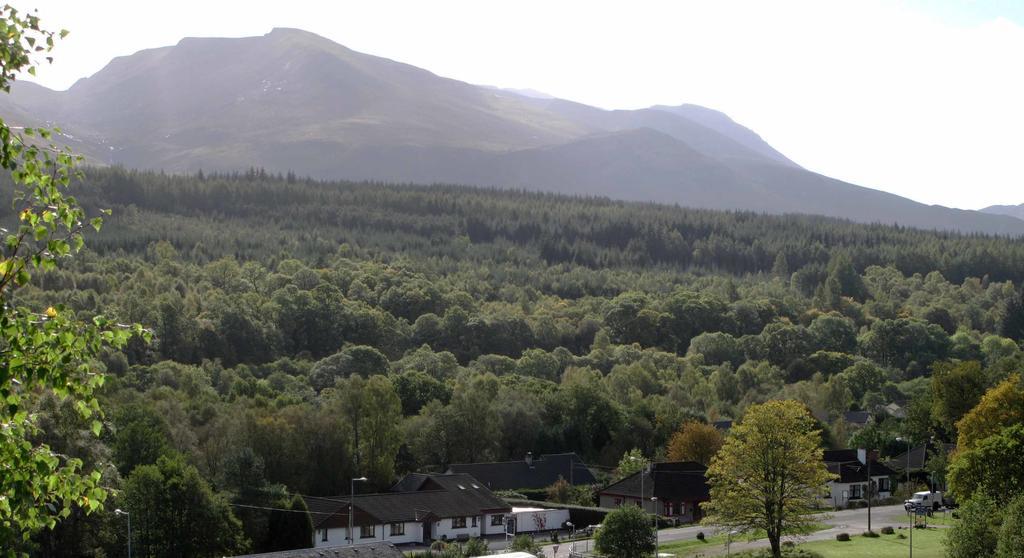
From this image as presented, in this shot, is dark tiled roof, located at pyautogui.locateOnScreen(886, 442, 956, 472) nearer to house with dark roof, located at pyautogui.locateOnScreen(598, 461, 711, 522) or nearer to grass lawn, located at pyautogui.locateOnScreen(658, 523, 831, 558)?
house with dark roof, located at pyautogui.locateOnScreen(598, 461, 711, 522)

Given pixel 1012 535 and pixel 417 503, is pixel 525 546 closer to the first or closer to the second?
pixel 417 503

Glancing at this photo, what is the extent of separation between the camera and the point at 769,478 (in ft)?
177

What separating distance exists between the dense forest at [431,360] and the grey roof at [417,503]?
256 centimetres

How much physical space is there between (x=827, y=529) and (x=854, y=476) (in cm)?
1784

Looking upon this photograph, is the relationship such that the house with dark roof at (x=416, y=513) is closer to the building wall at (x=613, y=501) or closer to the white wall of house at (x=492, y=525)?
the white wall of house at (x=492, y=525)

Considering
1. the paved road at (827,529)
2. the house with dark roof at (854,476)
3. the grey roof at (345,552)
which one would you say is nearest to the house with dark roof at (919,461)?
the house with dark roof at (854,476)

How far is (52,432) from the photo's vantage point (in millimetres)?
49781

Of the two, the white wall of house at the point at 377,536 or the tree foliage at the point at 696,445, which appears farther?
the tree foliage at the point at 696,445

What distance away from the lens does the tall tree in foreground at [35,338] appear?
32.9ft

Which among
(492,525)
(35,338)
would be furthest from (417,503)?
(35,338)

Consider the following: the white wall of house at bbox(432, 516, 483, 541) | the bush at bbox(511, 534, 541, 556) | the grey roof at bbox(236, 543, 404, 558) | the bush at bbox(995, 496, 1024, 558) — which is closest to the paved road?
the bush at bbox(511, 534, 541, 556)

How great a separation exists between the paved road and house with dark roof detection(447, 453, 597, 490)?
46.4 feet

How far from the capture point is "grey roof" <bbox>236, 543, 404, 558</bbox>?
39.5 m

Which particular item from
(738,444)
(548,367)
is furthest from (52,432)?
(548,367)
